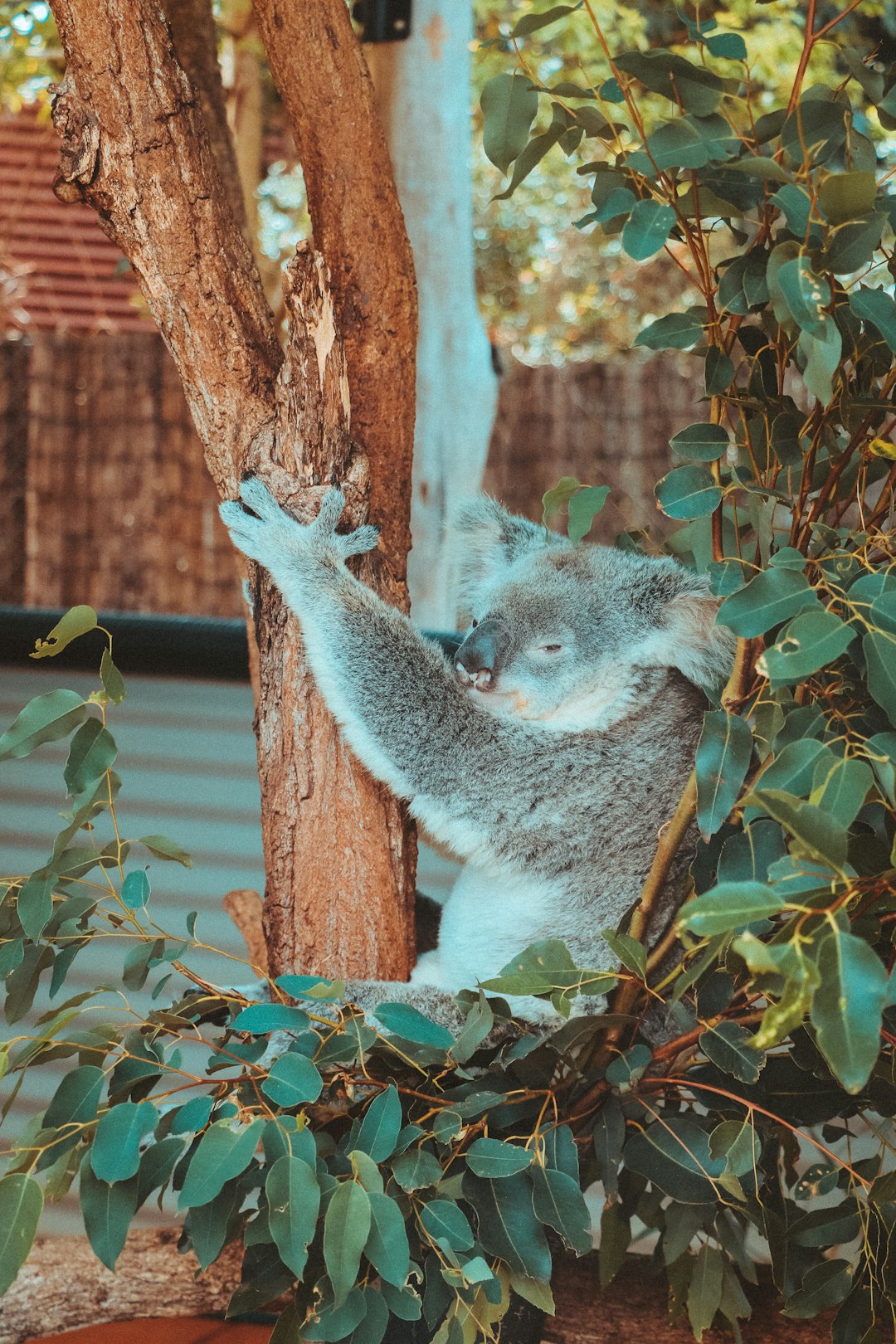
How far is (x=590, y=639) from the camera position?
1.83m

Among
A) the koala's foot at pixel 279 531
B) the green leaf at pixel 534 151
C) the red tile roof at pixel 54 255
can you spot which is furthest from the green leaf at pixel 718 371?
the red tile roof at pixel 54 255

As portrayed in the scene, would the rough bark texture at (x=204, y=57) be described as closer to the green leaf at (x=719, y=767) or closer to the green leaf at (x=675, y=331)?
the green leaf at (x=675, y=331)

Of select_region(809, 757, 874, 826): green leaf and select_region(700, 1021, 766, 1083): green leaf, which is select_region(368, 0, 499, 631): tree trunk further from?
select_region(809, 757, 874, 826): green leaf

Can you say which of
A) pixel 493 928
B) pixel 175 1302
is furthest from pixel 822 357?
pixel 175 1302

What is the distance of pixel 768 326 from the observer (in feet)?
4.42

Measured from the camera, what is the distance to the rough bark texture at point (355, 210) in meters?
1.53

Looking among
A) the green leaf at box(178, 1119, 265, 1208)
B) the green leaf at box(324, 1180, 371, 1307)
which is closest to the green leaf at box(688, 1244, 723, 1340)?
the green leaf at box(324, 1180, 371, 1307)

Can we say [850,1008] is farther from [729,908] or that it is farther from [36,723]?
Answer: [36,723]

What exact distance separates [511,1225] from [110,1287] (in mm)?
662

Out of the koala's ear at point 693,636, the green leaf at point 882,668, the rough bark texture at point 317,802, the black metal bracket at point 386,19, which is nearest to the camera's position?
the green leaf at point 882,668

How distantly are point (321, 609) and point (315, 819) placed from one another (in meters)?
0.28

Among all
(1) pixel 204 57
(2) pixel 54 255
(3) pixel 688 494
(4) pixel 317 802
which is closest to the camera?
(3) pixel 688 494

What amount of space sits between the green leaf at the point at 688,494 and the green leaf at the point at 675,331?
134 mm

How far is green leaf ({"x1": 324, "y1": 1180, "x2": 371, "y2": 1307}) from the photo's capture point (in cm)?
107
